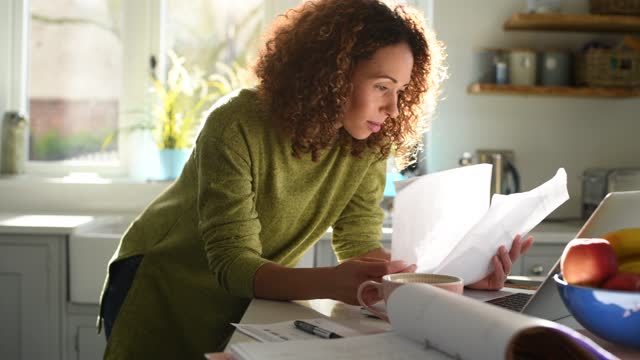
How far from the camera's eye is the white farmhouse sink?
109 inches

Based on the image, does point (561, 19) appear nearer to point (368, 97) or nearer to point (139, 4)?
point (139, 4)

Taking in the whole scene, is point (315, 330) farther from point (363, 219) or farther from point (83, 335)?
point (83, 335)

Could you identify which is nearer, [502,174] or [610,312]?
[610,312]

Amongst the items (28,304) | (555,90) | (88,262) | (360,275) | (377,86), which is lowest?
(28,304)

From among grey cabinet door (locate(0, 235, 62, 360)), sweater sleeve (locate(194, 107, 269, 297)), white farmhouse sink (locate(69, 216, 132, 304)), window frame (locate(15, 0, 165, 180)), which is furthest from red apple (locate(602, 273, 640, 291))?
window frame (locate(15, 0, 165, 180))

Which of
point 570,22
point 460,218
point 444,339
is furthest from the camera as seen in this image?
point 570,22

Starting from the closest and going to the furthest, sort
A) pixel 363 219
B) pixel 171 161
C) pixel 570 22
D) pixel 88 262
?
pixel 363 219, pixel 88 262, pixel 570 22, pixel 171 161

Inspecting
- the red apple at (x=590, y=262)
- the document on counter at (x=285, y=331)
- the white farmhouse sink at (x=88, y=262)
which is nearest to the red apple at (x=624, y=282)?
the red apple at (x=590, y=262)

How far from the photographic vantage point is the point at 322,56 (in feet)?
4.66

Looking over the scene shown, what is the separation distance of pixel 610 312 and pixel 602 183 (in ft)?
8.24

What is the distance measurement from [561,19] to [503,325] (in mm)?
2653

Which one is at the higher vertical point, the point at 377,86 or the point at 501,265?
the point at 377,86

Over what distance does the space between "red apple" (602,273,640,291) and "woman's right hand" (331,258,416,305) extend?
36cm

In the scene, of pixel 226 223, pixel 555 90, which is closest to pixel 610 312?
pixel 226 223
